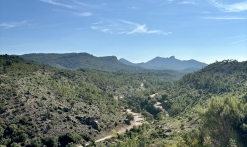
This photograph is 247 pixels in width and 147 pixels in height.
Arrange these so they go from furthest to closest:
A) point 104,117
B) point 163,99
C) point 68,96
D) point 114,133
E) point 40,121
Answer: point 163,99 < point 68,96 < point 104,117 < point 114,133 < point 40,121

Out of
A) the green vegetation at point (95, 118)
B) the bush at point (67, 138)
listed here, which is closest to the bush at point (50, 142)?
the green vegetation at point (95, 118)

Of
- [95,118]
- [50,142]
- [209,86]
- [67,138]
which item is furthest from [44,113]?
[209,86]

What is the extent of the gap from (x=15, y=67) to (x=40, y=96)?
100ft

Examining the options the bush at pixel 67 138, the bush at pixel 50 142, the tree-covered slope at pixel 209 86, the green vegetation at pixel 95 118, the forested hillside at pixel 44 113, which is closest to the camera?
the green vegetation at pixel 95 118

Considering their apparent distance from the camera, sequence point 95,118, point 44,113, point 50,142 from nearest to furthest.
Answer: point 50,142
point 44,113
point 95,118

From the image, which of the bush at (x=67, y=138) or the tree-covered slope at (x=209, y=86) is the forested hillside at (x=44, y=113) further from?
the tree-covered slope at (x=209, y=86)

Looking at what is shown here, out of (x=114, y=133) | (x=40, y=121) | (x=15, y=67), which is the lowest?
(x=114, y=133)

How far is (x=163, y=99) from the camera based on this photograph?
131125mm

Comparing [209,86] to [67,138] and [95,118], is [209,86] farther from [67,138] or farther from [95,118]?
[67,138]

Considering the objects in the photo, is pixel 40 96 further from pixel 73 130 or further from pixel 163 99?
pixel 163 99

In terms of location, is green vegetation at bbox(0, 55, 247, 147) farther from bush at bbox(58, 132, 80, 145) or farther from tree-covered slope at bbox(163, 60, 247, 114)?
tree-covered slope at bbox(163, 60, 247, 114)

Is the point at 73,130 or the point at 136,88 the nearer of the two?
the point at 73,130

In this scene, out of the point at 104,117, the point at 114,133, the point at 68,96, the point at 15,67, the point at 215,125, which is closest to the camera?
the point at 215,125

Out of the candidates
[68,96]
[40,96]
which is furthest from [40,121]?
[68,96]
